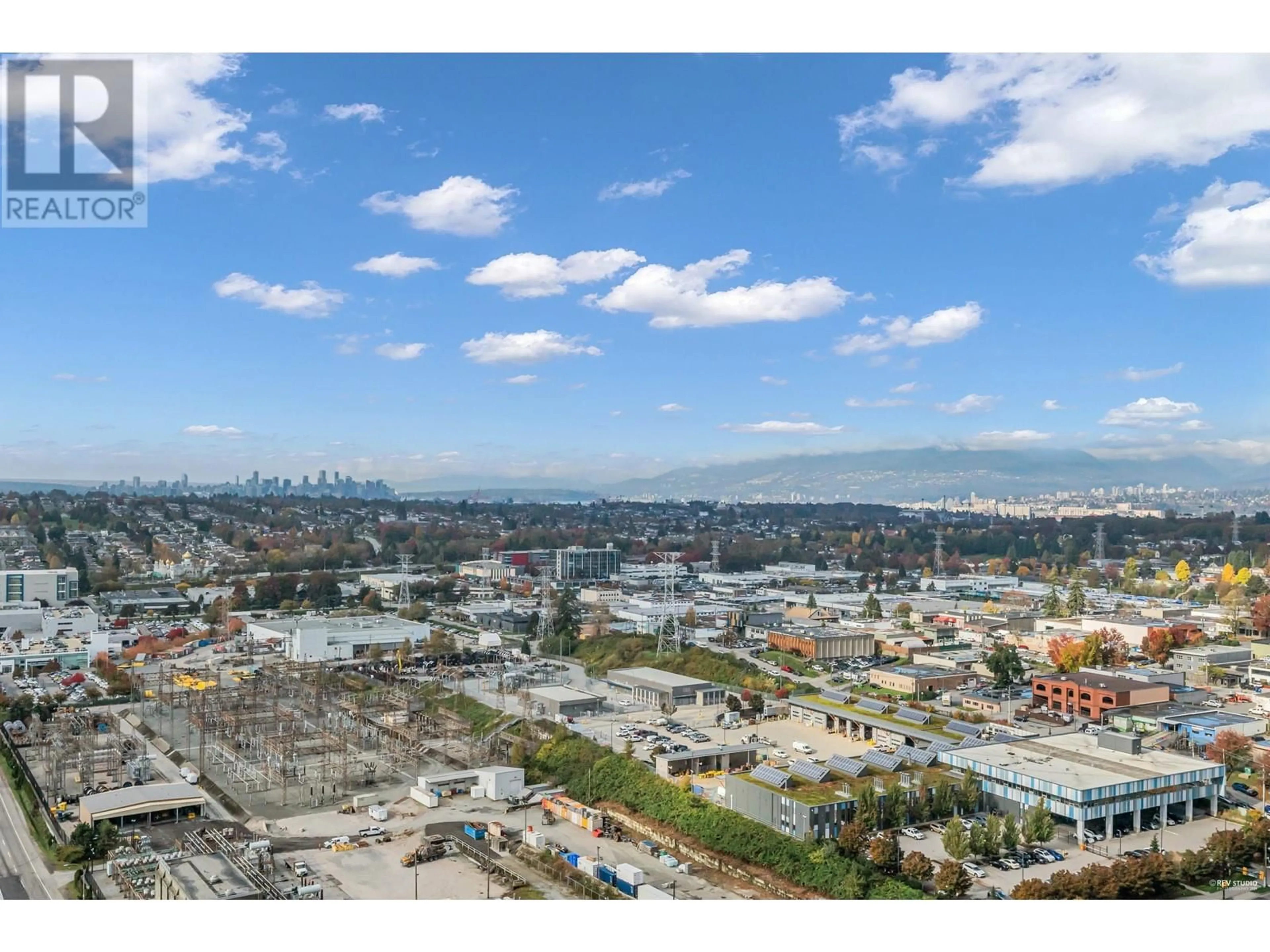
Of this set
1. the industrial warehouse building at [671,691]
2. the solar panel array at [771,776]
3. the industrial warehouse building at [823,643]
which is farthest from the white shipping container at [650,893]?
the industrial warehouse building at [823,643]

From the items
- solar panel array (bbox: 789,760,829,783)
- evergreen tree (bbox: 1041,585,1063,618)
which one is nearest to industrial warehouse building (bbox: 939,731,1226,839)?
solar panel array (bbox: 789,760,829,783)

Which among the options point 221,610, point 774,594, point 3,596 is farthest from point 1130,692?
point 3,596

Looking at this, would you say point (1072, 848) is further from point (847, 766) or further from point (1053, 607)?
point (1053, 607)

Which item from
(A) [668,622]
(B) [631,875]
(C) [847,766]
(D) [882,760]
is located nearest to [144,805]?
(B) [631,875]

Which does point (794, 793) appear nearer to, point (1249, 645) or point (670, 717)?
point (670, 717)

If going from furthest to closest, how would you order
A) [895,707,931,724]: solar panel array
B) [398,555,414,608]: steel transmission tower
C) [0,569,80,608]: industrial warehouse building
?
[398,555,414,608]: steel transmission tower < [0,569,80,608]: industrial warehouse building < [895,707,931,724]: solar panel array

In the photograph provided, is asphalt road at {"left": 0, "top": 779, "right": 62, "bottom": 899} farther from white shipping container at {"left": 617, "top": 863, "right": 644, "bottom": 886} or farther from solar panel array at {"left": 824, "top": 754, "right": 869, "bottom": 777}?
solar panel array at {"left": 824, "top": 754, "right": 869, "bottom": 777}
